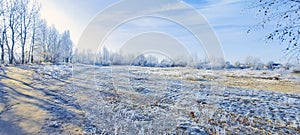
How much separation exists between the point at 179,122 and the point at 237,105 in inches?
152

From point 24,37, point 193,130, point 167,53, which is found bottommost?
point 193,130

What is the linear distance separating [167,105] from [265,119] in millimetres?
3567

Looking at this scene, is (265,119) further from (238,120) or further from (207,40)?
(207,40)

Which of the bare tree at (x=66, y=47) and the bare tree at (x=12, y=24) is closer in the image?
the bare tree at (x=12, y=24)

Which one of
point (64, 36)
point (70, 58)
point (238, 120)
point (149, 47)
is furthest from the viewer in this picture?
point (70, 58)

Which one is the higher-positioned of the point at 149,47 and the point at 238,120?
the point at 149,47

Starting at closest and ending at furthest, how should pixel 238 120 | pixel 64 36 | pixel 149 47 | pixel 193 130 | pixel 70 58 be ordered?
pixel 193 130 → pixel 238 120 → pixel 149 47 → pixel 64 36 → pixel 70 58

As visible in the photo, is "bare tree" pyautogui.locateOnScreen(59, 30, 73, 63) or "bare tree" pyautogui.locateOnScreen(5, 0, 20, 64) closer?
"bare tree" pyautogui.locateOnScreen(5, 0, 20, 64)

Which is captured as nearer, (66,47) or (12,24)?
(12,24)

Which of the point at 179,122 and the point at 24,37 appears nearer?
the point at 179,122

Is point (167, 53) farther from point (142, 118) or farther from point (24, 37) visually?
point (24, 37)

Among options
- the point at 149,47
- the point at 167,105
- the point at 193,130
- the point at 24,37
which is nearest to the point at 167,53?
the point at 149,47

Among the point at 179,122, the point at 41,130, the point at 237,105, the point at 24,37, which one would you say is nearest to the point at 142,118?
the point at 179,122

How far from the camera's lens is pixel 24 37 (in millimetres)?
34531
